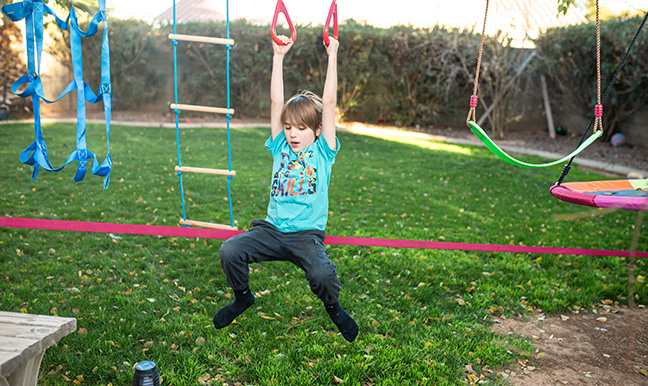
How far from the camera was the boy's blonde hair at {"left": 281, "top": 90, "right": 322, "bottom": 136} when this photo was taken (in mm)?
2768

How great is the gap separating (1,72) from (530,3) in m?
11.6

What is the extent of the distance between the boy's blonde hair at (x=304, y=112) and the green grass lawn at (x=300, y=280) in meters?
1.30

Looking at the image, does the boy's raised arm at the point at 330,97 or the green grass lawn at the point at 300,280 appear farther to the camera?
the green grass lawn at the point at 300,280

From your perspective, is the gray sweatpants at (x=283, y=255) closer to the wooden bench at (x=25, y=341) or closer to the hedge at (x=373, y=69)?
the wooden bench at (x=25, y=341)

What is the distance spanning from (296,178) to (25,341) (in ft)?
4.73

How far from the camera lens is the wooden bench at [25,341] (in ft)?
6.06

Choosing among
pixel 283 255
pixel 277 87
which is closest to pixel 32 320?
pixel 283 255

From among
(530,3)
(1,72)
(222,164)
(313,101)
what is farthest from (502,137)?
(1,72)

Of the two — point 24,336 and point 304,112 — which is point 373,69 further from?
point 24,336

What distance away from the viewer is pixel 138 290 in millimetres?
3588

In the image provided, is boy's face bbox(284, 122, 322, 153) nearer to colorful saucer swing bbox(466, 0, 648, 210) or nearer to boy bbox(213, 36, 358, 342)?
boy bbox(213, 36, 358, 342)

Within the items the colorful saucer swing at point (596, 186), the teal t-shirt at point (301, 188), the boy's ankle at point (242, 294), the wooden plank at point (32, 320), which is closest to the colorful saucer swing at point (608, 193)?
the colorful saucer swing at point (596, 186)

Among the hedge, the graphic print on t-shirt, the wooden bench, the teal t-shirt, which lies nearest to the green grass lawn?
the wooden bench

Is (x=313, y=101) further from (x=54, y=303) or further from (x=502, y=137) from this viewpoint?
(x=502, y=137)
